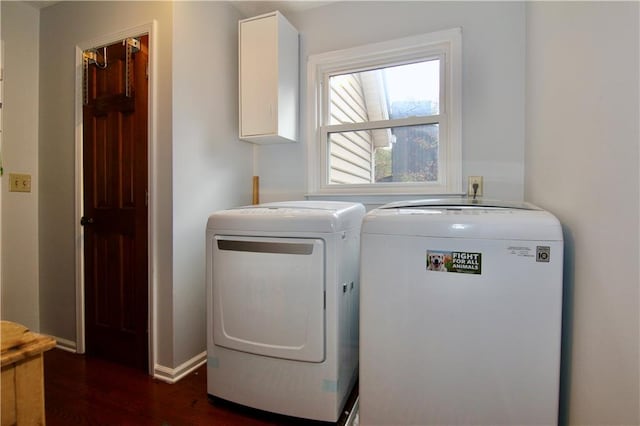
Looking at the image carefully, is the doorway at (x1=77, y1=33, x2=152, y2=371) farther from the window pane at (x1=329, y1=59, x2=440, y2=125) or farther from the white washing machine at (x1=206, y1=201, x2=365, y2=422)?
the window pane at (x1=329, y1=59, x2=440, y2=125)

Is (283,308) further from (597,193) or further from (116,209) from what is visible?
(116,209)

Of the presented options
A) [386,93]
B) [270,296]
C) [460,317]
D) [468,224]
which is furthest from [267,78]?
[460,317]

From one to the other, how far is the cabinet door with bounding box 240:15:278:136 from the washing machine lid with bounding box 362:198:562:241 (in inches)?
50.6

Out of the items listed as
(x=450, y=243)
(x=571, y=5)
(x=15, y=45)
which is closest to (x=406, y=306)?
(x=450, y=243)

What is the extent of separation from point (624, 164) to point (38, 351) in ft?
3.99

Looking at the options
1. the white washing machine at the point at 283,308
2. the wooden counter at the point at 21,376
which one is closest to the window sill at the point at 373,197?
the white washing machine at the point at 283,308

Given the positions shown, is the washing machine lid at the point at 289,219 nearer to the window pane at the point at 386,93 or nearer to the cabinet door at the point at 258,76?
the cabinet door at the point at 258,76

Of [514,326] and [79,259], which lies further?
[79,259]

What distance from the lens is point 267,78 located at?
2.10 metres

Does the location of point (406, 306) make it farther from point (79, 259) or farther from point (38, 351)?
point (79, 259)

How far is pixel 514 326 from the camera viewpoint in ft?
3.13

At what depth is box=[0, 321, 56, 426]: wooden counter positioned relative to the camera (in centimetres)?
53

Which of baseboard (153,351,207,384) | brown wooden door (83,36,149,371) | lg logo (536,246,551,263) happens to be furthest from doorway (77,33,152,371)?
lg logo (536,246,551,263)

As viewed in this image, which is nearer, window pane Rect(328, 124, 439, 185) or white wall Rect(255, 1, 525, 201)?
white wall Rect(255, 1, 525, 201)
